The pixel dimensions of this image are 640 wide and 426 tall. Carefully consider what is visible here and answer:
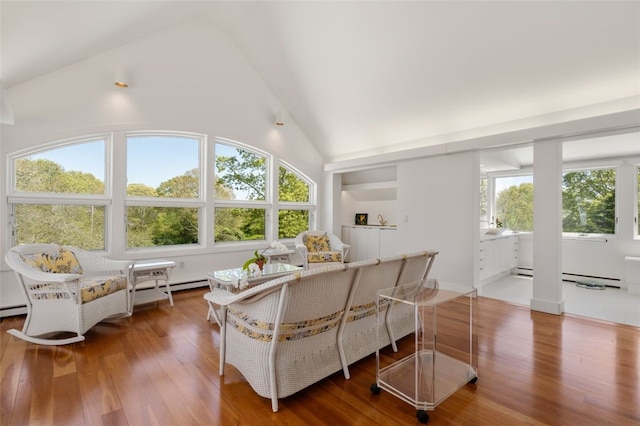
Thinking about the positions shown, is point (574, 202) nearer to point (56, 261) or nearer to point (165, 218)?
point (165, 218)

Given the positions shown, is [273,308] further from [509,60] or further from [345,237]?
[345,237]

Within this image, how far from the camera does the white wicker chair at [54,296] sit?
8.81 ft

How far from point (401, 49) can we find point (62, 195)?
4.82m

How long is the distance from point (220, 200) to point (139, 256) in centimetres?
154

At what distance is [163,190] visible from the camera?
15.4 ft

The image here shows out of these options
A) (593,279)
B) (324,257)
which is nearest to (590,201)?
(593,279)

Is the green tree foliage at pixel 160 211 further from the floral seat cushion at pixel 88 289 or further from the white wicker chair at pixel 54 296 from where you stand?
the floral seat cushion at pixel 88 289

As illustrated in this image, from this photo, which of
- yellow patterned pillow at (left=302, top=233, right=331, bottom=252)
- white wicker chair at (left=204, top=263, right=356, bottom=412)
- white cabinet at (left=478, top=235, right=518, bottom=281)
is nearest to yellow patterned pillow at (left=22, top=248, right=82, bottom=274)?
white wicker chair at (left=204, top=263, right=356, bottom=412)

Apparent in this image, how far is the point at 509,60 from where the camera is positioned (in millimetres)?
3367

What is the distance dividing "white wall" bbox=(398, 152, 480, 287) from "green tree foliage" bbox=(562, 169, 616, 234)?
108 inches

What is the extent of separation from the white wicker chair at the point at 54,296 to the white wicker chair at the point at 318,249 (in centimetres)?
260

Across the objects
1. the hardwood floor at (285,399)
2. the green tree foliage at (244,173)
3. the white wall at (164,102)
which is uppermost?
the white wall at (164,102)

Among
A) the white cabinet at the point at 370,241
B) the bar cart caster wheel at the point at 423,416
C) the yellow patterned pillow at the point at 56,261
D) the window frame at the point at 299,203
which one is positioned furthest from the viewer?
the white cabinet at the point at 370,241

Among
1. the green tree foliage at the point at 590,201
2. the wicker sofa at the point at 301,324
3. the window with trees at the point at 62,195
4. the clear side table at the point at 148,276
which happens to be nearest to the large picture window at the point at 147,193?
the window with trees at the point at 62,195
